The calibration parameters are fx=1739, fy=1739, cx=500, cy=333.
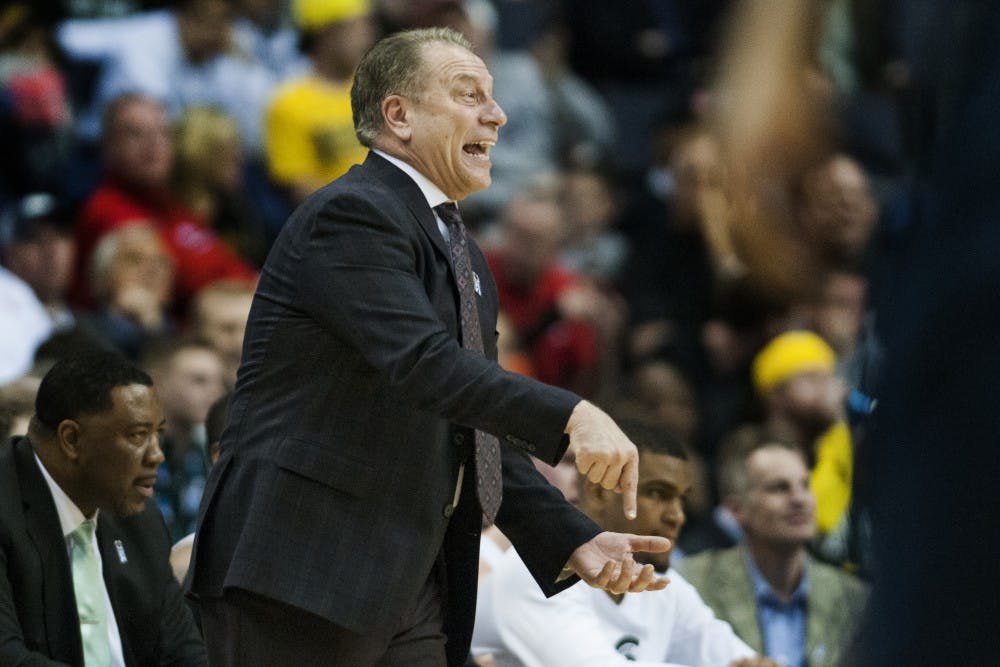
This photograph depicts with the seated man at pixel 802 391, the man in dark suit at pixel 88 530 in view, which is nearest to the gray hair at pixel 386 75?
the man in dark suit at pixel 88 530

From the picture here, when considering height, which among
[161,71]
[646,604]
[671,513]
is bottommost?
[646,604]

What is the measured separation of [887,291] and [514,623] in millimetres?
3372

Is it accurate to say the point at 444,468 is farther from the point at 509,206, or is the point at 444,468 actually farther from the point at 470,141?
the point at 509,206

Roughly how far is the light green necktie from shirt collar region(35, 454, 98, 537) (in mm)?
30

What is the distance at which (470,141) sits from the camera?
137 inches

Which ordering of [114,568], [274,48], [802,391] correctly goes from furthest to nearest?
[274,48] < [802,391] < [114,568]

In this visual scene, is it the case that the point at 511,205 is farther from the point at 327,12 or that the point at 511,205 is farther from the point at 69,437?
the point at 69,437

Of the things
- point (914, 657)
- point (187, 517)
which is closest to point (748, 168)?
point (914, 657)

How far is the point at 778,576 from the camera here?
6.17m

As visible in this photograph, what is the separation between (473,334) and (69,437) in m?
1.36

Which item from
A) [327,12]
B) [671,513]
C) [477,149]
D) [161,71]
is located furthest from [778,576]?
[161,71]

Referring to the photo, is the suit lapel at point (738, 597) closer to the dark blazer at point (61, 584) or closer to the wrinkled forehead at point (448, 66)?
the dark blazer at point (61, 584)

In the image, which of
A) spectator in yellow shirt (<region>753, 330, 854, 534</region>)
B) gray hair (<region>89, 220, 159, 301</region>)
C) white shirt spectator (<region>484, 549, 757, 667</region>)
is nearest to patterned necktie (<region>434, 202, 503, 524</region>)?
white shirt spectator (<region>484, 549, 757, 667</region>)

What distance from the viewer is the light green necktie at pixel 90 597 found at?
168 inches
